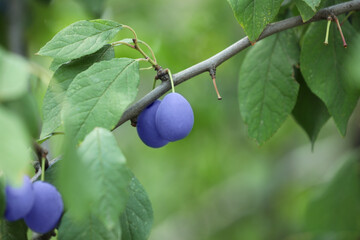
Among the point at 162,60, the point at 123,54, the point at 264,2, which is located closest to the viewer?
the point at 264,2

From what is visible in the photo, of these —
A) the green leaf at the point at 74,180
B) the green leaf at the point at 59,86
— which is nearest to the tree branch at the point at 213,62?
the green leaf at the point at 59,86

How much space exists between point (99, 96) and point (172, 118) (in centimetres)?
15

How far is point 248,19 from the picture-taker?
1.07 m

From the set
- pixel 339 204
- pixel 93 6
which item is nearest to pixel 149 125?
pixel 93 6

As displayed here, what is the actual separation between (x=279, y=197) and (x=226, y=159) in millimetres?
494

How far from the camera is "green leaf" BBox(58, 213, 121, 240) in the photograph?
911 mm

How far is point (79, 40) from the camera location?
1023 mm

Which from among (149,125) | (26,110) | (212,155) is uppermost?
(26,110)

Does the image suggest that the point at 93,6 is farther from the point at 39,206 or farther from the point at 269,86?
the point at 39,206

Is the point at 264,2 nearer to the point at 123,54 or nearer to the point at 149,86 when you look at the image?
the point at 123,54

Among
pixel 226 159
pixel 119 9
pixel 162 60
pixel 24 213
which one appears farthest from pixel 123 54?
pixel 226 159

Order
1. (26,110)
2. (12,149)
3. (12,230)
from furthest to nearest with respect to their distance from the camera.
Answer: (12,230)
(26,110)
(12,149)

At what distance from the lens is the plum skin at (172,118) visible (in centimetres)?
98

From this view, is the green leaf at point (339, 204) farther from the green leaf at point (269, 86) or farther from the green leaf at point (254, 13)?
the green leaf at point (254, 13)
